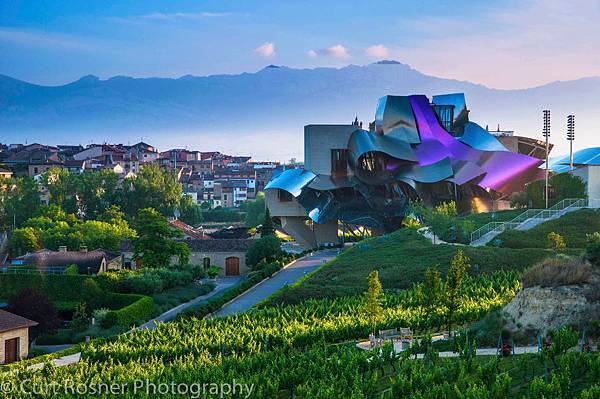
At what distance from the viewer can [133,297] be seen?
40.5 meters

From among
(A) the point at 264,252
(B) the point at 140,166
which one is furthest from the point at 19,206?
(B) the point at 140,166

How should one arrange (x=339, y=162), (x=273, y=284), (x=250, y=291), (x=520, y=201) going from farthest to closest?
1. (x=339, y=162)
2. (x=520, y=201)
3. (x=273, y=284)
4. (x=250, y=291)

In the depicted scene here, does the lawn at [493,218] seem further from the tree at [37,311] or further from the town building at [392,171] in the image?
the tree at [37,311]

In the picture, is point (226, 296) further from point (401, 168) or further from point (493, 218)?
point (401, 168)

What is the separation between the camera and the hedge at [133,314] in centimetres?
3634

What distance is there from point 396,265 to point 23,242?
29849 mm

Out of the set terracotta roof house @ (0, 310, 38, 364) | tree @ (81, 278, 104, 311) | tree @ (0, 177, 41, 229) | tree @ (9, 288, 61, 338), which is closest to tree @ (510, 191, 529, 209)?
tree @ (81, 278, 104, 311)

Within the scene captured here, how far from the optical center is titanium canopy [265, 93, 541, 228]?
2468 inches

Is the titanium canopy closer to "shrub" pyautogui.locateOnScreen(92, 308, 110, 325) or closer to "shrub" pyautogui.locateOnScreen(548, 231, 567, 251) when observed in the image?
"shrub" pyautogui.locateOnScreen(548, 231, 567, 251)

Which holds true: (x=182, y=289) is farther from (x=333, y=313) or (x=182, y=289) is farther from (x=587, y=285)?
(x=587, y=285)

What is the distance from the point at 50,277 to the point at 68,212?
35.1 meters

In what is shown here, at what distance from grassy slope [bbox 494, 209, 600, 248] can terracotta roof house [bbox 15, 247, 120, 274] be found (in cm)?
2100

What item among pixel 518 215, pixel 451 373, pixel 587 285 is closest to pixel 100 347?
pixel 451 373

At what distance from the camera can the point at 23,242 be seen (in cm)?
6022
